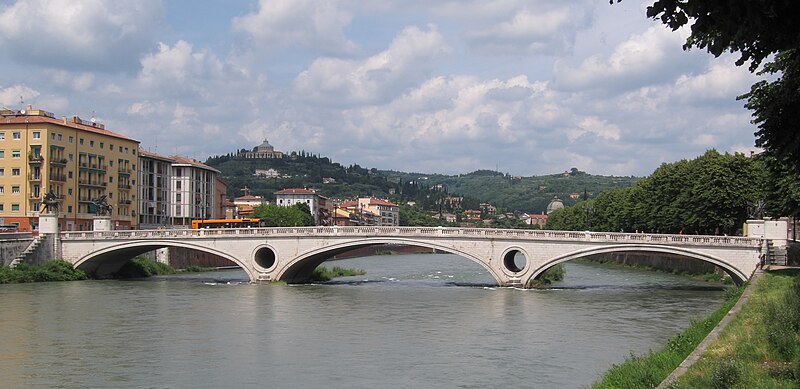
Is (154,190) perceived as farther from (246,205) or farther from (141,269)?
(246,205)

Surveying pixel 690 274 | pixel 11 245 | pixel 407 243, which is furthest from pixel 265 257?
pixel 690 274

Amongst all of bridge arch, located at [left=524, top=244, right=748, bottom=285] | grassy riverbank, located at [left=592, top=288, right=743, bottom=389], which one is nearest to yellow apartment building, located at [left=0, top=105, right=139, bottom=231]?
bridge arch, located at [left=524, top=244, right=748, bottom=285]

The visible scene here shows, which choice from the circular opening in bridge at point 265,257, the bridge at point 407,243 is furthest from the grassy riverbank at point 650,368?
the circular opening in bridge at point 265,257

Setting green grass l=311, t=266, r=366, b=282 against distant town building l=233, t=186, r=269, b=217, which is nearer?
green grass l=311, t=266, r=366, b=282

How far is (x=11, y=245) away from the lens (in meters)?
53.8

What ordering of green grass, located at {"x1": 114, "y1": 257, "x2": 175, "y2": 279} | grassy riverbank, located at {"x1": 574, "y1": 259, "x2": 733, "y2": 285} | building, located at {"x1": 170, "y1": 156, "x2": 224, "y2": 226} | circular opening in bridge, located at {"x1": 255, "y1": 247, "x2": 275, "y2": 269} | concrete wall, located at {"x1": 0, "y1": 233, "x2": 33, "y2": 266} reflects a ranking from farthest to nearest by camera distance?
building, located at {"x1": 170, "y1": 156, "x2": 224, "y2": 226}, green grass, located at {"x1": 114, "y1": 257, "x2": 175, "y2": 279}, grassy riverbank, located at {"x1": 574, "y1": 259, "x2": 733, "y2": 285}, circular opening in bridge, located at {"x1": 255, "y1": 247, "x2": 275, "y2": 269}, concrete wall, located at {"x1": 0, "y1": 233, "x2": 33, "y2": 266}

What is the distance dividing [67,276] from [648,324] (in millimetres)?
37174

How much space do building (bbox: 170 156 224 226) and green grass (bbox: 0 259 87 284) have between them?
4173cm

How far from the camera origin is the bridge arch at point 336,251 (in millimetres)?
50656

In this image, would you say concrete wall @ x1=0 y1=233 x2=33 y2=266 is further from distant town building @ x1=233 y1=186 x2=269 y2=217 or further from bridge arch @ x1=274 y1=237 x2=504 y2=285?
distant town building @ x1=233 y1=186 x2=269 y2=217

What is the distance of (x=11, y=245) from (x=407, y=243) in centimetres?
2418

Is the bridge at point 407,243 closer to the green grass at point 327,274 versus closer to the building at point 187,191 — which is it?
the green grass at point 327,274

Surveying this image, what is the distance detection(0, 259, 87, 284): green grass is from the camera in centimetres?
5128

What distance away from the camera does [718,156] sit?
196 feet
